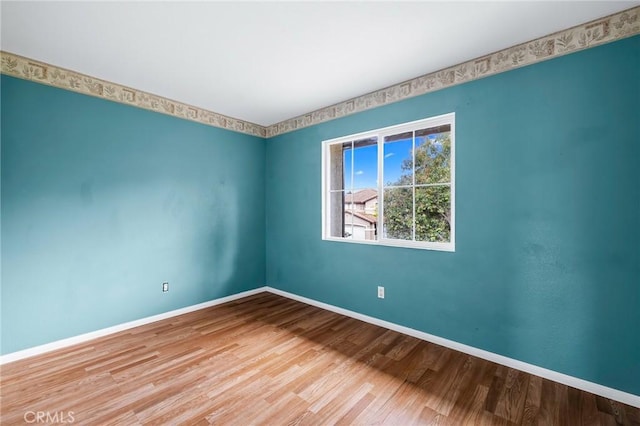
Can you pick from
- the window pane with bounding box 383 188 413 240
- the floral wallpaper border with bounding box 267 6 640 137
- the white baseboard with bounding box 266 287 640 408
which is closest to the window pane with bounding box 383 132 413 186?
the window pane with bounding box 383 188 413 240

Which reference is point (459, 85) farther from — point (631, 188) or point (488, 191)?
point (631, 188)

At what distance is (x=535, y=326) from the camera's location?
207 cm

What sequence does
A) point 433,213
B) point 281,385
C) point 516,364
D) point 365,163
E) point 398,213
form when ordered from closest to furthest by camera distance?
point 281,385
point 516,364
point 433,213
point 398,213
point 365,163

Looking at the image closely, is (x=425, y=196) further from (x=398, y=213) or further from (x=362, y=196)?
(x=362, y=196)

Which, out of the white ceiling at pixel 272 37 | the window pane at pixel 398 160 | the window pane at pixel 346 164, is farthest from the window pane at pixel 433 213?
the white ceiling at pixel 272 37

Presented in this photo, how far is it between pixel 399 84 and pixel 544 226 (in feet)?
6.20

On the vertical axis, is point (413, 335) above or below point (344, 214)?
below

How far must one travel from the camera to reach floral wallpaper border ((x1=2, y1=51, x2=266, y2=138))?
2324 millimetres

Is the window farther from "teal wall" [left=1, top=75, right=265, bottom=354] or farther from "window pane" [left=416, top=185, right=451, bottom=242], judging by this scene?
"teal wall" [left=1, top=75, right=265, bottom=354]

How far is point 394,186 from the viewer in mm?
2941

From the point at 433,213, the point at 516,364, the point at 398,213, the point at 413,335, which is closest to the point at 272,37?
the point at 398,213

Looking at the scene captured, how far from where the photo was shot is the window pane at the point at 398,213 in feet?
9.33

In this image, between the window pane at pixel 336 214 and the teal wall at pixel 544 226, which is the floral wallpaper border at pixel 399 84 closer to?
the teal wall at pixel 544 226

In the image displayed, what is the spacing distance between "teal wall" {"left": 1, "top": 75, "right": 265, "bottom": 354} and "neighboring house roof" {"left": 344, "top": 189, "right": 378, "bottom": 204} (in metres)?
1.70
